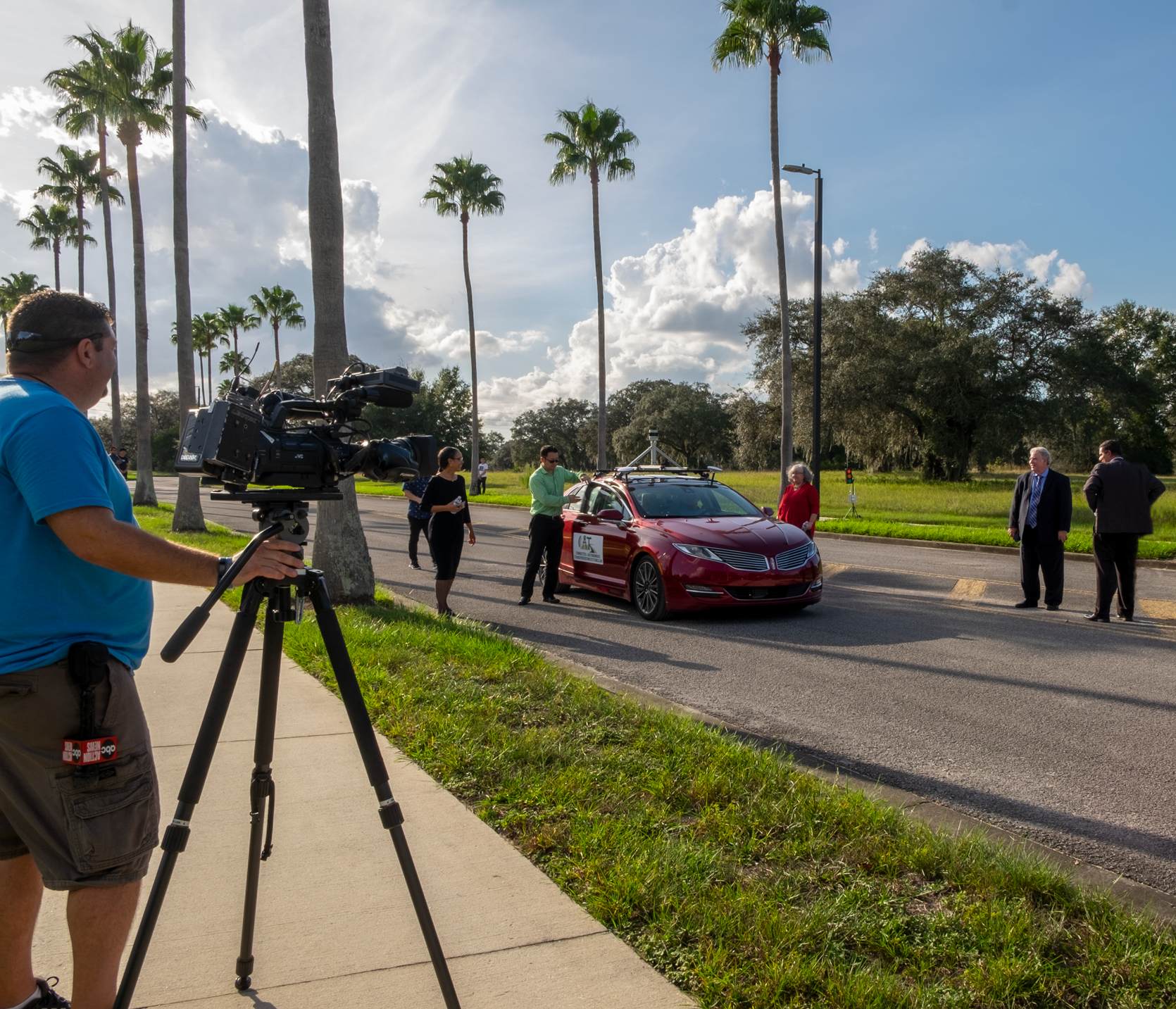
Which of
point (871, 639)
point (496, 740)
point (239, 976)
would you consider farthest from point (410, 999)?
point (871, 639)

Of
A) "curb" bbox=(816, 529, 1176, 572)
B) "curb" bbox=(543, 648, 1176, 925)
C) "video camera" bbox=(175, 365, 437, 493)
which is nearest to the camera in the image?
"video camera" bbox=(175, 365, 437, 493)

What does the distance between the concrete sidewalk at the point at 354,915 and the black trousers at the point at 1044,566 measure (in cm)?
837

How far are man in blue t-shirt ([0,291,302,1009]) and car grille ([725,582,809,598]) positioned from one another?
25.4 feet

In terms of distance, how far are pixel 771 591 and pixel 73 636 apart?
819 centimetres

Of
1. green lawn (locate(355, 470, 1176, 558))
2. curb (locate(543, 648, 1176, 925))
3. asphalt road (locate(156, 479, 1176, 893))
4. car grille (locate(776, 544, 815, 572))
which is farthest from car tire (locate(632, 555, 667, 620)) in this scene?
green lawn (locate(355, 470, 1176, 558))

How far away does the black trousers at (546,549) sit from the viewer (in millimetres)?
10867

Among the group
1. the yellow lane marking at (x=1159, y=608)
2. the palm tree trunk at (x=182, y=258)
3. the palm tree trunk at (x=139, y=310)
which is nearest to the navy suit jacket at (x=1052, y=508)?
the yellow lane marking at (x=1159, y=608)

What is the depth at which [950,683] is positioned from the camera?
7055 mm

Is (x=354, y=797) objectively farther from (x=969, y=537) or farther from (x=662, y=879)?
(x=969, y=537)

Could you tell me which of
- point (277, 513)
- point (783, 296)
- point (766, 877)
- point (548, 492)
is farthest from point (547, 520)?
point (783, 296)

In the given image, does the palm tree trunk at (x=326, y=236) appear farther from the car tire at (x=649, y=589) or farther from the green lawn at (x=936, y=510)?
the green lawn at (x=936, y=510)

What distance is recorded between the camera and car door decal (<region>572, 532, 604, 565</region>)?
36.1 ft

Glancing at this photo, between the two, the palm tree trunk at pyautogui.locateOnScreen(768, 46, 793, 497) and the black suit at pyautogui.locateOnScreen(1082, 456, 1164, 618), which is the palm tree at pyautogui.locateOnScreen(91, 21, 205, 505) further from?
the black suit at pyautogui.locateOnScreen(1082, 456, 1164, 618)

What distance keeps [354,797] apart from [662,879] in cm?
163
